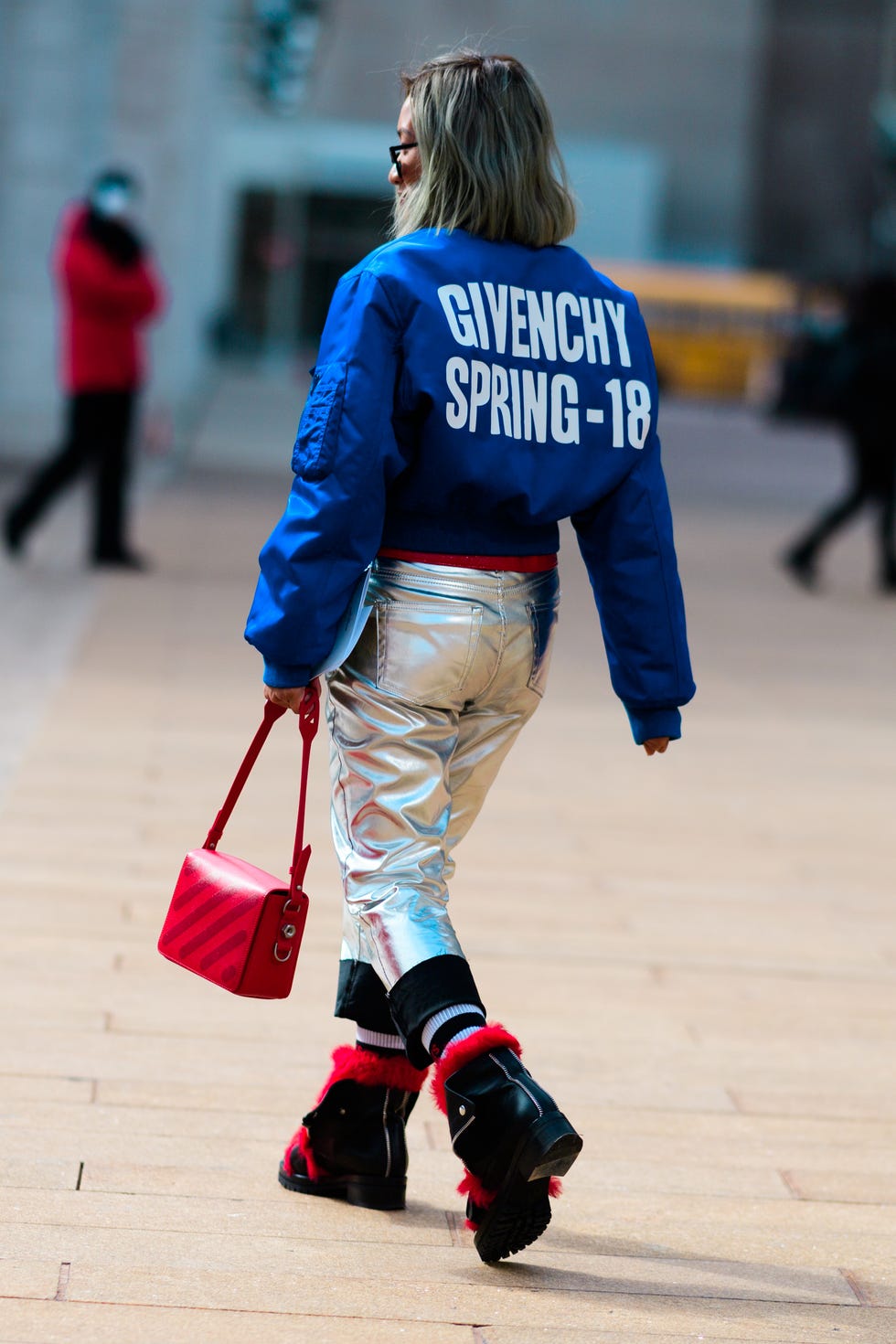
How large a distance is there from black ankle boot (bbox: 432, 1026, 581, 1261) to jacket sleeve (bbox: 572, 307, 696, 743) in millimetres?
555

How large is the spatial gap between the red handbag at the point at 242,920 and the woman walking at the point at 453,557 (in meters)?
0.10

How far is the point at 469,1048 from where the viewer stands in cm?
273

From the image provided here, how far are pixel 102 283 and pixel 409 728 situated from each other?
7.54m

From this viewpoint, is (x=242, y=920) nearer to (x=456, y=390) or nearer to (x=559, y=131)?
(x=456, y=390)

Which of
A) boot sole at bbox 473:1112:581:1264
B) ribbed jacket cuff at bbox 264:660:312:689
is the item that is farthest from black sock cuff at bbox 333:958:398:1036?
ribbed jacket cuff at bbox 264:660:312:689

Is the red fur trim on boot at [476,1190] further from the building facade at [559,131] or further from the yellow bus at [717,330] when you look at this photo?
the yellow bus at [717,330]

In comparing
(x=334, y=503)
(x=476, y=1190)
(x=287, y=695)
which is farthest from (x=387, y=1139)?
(x=334, y=503)

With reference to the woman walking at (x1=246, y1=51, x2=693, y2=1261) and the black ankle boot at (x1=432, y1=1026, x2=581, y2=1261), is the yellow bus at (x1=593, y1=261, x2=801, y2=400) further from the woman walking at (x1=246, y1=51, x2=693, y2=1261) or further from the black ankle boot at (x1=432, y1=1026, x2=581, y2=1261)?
the black ankle boot at (x1=432, y1=1026, x2=581, y2=1261)

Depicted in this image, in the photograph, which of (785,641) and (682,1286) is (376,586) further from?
(785,641)

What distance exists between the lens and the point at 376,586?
2898 mm

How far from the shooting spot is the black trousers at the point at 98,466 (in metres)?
10.2

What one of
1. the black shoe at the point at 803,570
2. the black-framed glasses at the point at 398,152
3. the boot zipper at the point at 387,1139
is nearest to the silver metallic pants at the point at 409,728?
the boot zipper at the point at 387,1139

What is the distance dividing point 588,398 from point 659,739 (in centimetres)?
54

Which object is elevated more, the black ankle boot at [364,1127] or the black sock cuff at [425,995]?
the black sock cuff at [425,995]
